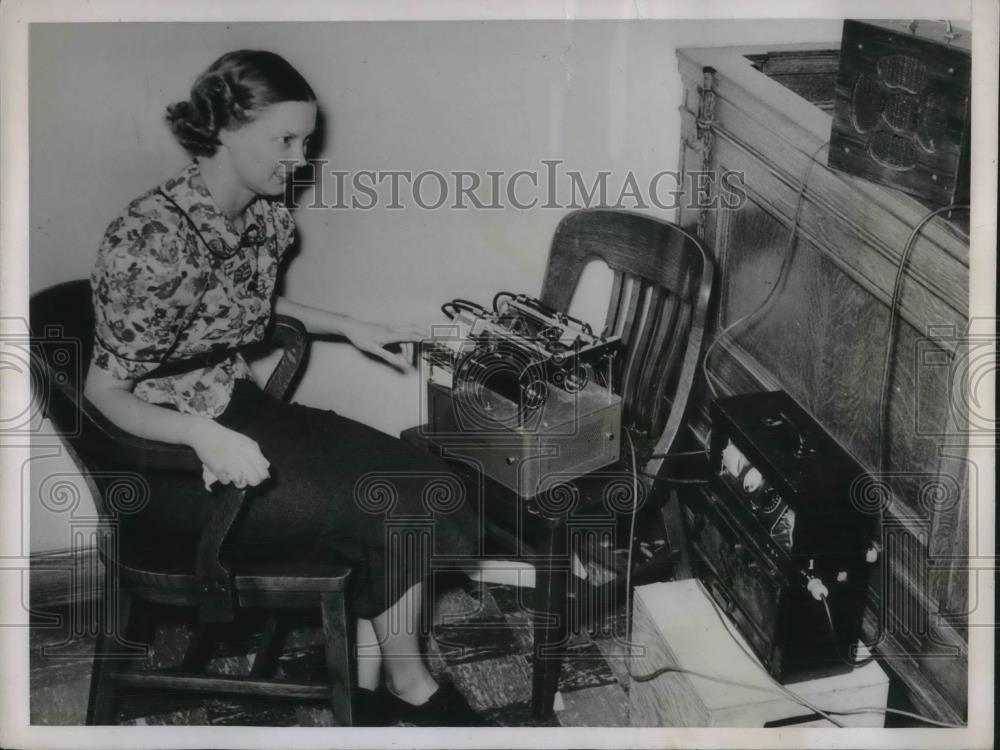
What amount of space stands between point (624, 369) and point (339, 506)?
2.10 ft

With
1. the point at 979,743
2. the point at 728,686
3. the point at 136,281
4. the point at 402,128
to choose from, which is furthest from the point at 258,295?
the point at 979,743

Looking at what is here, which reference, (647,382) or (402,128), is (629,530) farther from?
(402,128)

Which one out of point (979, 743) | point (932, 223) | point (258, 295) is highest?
point (932, 223)

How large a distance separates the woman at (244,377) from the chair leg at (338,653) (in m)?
0.06

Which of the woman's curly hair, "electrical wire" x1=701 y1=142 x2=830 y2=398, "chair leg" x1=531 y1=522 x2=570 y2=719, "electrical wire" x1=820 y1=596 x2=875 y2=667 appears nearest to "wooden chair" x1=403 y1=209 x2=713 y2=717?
"chair leg" x1=531 y1=522 x2=570 y2=719

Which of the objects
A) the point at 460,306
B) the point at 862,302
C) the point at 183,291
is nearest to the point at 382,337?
the point at 460,306

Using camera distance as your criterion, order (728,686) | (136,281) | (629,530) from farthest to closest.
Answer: (629,530) < (728,686) < (136,281)

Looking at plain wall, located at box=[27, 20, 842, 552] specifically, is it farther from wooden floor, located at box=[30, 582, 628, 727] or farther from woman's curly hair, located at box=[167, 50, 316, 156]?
wooden floor, located at box=[30, 582, 628, 727]

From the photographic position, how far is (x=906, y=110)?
5.81ft

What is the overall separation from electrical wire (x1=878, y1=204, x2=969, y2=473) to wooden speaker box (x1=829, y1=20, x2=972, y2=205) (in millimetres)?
38

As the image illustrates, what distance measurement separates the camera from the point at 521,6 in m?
1.87

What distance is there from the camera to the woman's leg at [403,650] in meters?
1.96

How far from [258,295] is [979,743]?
5.43 ft

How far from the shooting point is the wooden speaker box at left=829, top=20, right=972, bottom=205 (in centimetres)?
176
